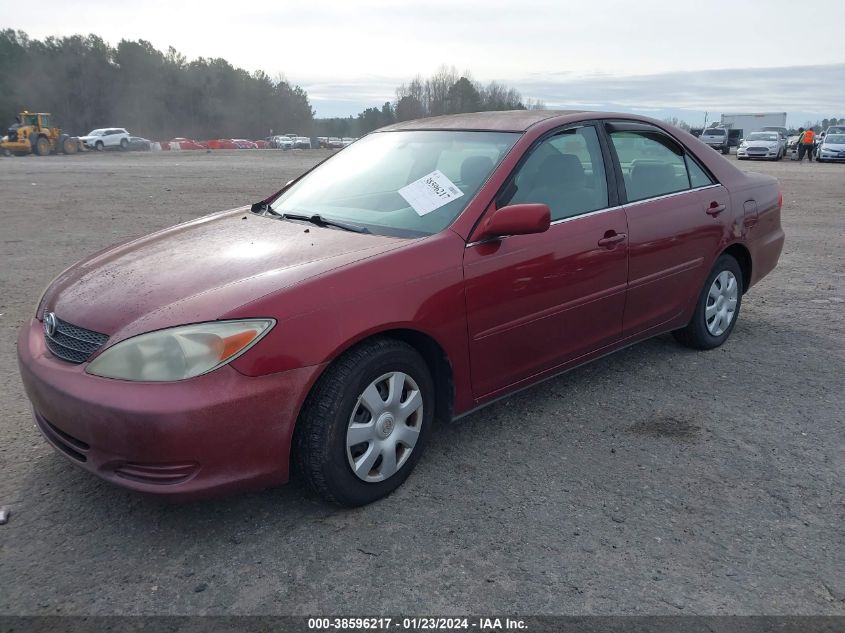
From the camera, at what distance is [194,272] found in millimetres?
2949

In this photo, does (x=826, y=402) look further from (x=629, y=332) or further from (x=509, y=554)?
(x=509, y=554)

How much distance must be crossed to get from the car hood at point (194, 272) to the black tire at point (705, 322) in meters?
2.53

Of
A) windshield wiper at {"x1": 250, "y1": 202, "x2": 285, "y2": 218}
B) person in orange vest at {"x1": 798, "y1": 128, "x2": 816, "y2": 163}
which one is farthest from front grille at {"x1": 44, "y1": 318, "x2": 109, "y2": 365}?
person in orange vest at {"x1": 798, "y1": 128, "x2": 816, "y2": 163}

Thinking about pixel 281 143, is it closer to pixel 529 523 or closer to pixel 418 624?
pixel 529 523

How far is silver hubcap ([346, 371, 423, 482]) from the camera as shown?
2865mm

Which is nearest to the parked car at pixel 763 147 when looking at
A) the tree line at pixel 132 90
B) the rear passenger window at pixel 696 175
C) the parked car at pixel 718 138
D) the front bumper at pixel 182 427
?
the parked car at pixel 718 138

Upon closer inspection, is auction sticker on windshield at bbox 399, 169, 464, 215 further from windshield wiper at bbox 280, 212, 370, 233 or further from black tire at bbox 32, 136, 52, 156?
black tire at bbox 32, 136, 52, 156

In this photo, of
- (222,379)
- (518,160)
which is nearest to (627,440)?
(518,160)

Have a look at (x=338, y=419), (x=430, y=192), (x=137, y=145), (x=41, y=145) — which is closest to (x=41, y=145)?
(x=41, y=145)

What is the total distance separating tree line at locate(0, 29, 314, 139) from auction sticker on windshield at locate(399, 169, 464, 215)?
81413 millimetres

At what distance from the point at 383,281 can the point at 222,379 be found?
2.52ft

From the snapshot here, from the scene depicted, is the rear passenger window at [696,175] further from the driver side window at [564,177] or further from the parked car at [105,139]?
the parked car at [105,139]

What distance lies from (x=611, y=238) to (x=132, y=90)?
9492 centimetres

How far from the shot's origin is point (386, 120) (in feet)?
344
